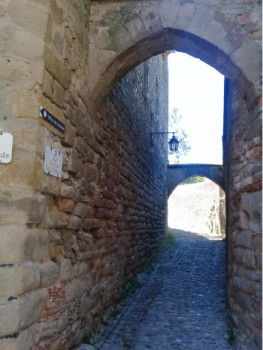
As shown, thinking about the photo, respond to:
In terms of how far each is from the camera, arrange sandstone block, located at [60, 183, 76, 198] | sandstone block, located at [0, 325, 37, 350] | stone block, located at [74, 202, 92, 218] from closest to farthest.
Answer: sandstone block, located at [0, 325, 37, 350] → sandstone block, located at [60, 183, 76, 198] → stone block, located at [74, 202, 92, 218]

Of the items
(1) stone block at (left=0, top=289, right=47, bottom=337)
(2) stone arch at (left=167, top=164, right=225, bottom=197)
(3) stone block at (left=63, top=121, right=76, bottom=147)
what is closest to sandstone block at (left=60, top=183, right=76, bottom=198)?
(3) stone block at (left=63, top=121, right=76, bottom=147)

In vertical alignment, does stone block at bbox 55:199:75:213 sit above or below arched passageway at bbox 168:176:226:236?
below

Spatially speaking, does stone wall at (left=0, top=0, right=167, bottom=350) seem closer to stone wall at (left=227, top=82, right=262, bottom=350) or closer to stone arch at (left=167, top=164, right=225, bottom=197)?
stone wall at (left=227, top=82, right=262, bottom=350)

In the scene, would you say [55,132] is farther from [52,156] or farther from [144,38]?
[144,38]

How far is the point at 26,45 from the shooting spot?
248cm

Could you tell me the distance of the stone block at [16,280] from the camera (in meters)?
2.14

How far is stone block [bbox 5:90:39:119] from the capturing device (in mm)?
2389

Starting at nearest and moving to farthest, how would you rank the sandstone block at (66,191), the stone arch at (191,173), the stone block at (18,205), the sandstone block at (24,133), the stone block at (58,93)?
1. the stone block at (18,205)
2. the sandstone block at (24,133)
3. the stone block at (58,93)
4. the sandstone block at (66,191)
5. the stone arch at (191,173)

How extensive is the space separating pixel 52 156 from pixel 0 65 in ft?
2.44

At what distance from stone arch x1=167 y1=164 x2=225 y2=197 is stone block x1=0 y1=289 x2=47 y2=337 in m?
12.3

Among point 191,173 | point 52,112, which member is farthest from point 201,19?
point 191,173

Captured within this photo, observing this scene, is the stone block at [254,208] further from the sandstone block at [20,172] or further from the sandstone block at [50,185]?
the sandstone block at [20,172]

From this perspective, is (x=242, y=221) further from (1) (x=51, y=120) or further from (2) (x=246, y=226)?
(1) (x=51, y=120)

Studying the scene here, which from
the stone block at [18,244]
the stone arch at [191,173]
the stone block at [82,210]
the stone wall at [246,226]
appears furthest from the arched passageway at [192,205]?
the stone block at [18,244]
